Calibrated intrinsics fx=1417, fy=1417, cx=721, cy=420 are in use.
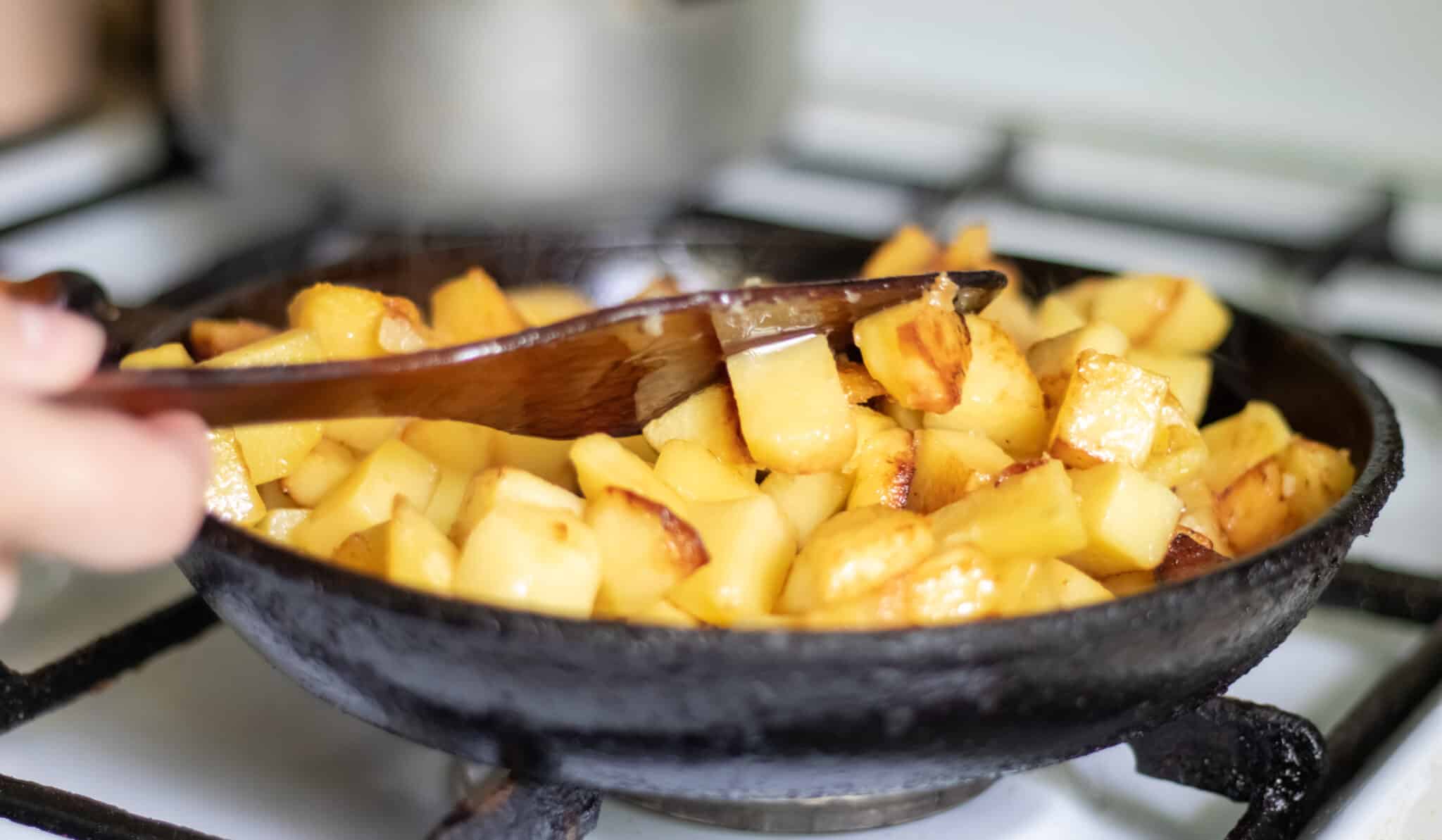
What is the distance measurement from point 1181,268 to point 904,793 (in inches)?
31.9

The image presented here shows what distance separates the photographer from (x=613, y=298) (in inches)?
42.1

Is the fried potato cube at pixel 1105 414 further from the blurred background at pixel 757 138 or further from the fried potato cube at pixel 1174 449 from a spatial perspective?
the blurred background at pixel 757 138

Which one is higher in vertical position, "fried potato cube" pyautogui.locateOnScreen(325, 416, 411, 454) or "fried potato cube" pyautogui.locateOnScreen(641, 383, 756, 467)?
"fried potato cube" pyautogui.locateOnScreen(641, 383, 756, 467)

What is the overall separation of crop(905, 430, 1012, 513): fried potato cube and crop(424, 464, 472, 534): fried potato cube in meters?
0.24

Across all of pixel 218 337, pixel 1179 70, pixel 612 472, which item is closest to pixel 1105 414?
pixel 612 472

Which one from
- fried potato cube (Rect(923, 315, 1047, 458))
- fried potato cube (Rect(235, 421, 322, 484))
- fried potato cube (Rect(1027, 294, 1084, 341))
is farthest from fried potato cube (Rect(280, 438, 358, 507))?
fried potato cube (Rect(1027, 294, 1084, 341))

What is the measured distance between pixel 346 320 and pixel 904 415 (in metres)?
0.33

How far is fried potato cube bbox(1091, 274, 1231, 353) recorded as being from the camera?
0.93 m

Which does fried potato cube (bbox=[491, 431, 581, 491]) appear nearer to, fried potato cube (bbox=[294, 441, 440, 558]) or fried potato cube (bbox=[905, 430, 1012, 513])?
fried potato cube (bbox=[294, 441, 440, 558])

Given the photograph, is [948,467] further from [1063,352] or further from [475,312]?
[475,312]

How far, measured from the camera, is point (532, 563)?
612 mm

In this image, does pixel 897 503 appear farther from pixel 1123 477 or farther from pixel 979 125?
pixel 979 125

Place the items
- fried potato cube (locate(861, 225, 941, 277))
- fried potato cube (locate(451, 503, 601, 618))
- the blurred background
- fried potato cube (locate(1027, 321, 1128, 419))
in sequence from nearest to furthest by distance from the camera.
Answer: fried potato cube (locate(451, 503, 601, 618))
fried potato cube (locate(1027, 321, 1128, 419))
fried potato cube (locate(861, 225, 941, 277))
the blurred background

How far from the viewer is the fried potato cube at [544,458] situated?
780 mm
